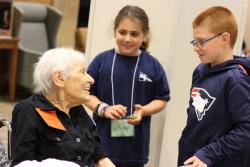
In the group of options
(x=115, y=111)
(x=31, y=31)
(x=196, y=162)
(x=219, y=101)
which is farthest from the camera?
(x=31, y=31)

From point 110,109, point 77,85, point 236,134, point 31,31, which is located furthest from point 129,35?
point 31,31

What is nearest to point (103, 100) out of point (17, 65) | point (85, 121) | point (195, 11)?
point (85, 121)

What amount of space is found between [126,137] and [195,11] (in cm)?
106

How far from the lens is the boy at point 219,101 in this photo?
207 centimetres

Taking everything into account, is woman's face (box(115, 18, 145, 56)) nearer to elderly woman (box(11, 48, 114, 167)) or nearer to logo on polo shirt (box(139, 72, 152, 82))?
logo on polo shirt (box(139, 72, 152, 82))

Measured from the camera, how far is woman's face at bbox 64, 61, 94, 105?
2.16 metres

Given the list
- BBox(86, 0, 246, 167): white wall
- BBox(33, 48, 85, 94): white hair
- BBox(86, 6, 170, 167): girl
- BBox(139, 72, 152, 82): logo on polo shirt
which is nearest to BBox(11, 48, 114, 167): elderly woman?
BBox(33, 48, 85, 94): white hair

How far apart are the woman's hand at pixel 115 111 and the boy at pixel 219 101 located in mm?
429

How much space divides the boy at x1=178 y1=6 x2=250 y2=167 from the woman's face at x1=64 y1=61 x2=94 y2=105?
1.66ft

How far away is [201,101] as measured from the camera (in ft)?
7.29

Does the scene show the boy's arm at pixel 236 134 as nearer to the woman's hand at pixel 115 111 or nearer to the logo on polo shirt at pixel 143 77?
the woman's hand at pixel 115 111

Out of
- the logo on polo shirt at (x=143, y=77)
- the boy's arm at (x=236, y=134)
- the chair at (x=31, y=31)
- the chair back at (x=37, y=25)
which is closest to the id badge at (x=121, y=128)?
the logo on polo shirt at (x=143, y=77)

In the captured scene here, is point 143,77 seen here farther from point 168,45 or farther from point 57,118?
point 57,118

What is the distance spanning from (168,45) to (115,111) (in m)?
0.92
